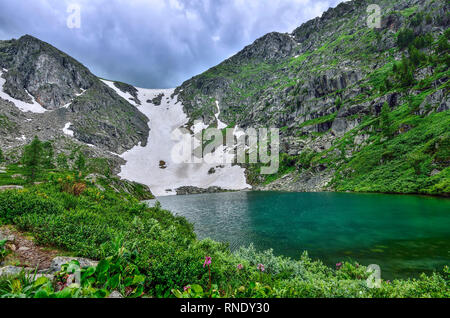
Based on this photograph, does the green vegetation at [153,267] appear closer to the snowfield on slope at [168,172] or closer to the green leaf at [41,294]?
the green leaf at [41,294]

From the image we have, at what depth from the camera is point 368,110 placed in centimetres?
8925

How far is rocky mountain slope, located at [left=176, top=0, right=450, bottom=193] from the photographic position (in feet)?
162

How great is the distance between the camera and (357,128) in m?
84.9

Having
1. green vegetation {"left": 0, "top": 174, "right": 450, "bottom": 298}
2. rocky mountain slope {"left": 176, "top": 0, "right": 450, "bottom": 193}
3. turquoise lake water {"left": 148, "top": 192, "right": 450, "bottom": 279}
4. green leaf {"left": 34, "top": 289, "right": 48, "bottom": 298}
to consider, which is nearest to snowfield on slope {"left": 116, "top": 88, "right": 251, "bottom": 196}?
rocky mountain slope {"left": 176, "top": 0, "right": 450, "bottom": 193}

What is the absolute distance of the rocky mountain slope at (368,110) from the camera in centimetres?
4934

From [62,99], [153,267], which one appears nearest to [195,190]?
[153,267]

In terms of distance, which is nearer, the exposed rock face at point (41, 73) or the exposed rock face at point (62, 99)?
the exposed rock face at point (62, 99)

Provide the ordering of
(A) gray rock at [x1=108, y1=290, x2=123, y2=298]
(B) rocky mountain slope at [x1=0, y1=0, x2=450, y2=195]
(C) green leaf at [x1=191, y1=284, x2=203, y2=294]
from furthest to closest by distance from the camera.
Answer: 1. (B) rocky mountain slope at [x1=0, y1=0, x2=450, y2=195]
2. (A) gray rock at [x1=108, y1=290, x2=123, y2=298]
3. (C) green leaf at [x1=191, y1=284, x2=203, y2=294]

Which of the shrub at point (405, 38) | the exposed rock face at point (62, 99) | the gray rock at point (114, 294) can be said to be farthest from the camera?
the exposed rock face at point (62, 99)

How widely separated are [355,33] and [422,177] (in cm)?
16693

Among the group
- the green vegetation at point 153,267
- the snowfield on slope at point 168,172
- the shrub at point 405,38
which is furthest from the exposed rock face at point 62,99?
the shrub at point 405,38

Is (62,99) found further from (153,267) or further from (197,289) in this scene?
(197,289)

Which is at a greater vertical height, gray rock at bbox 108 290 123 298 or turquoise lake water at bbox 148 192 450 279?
gray rock at bbox 108 290 123 298

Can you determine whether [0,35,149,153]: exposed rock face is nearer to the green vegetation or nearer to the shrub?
the green vegetation
